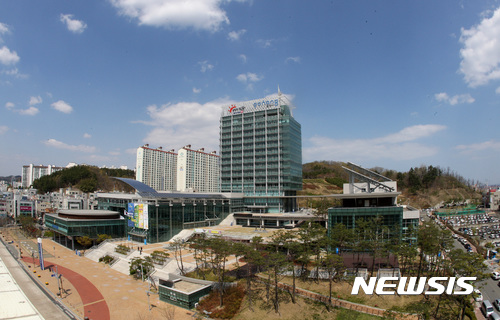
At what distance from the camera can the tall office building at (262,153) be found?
9606cm

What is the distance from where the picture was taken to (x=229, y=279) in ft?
142

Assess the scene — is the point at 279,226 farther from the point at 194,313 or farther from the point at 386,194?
the point at 194,313

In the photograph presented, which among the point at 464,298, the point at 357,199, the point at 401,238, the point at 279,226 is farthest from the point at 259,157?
the point at 464,298

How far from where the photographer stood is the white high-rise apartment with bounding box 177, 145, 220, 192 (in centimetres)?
17162

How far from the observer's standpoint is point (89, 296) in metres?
42.8

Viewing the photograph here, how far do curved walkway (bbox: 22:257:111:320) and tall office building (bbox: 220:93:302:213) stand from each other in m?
57.1

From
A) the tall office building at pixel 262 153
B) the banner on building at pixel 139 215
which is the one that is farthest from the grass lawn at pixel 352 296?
the tall office building at pixel 262 153

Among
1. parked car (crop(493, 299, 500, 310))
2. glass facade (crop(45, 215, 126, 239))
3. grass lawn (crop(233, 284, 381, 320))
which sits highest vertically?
glass facade (crop(45, 215, 126, 239))

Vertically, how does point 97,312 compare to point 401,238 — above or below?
below

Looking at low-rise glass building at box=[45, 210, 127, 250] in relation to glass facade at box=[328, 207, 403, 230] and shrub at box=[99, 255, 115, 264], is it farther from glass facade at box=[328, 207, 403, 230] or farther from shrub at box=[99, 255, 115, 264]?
glass facade at box=[328, 207, 403, 230]

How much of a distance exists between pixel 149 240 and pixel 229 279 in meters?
34.3

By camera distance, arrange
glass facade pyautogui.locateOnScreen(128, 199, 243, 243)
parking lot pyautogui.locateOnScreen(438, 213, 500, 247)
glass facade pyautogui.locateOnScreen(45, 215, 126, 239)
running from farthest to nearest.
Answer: parking lot pyautogui.locateOnScreen(438, 213, 500, 247)
glass facade pyautogui.locateOnScreen(45, 215, 126, 239)
glass facade pyautogui.locateOnScreen(128, 199, 243, 243)

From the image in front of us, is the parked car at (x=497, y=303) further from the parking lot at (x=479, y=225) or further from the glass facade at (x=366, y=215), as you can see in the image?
the parking lot at (x=479, y=225)

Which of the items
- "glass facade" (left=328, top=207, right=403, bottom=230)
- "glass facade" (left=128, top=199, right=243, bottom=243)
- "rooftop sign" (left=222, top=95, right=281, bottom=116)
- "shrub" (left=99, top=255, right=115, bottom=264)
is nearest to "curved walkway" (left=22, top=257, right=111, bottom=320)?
"shrub" (left=99, top=255, right=115, bottom=264)
